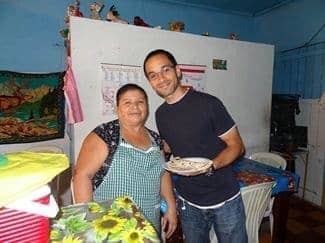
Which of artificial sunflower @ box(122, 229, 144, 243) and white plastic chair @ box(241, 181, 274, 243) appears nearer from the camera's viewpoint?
artificial sunflower @ box(122, 229, 144, 243)

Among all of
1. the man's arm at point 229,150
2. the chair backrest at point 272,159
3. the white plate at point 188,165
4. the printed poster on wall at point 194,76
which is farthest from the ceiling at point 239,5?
the white plate at point 188,165

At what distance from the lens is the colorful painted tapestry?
2.77m

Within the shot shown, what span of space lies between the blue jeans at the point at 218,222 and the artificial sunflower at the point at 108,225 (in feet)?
2.42

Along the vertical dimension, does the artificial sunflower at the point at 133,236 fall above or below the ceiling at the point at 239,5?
below

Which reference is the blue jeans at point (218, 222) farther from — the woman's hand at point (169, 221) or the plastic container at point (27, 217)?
the plastic container at point (27, 217)

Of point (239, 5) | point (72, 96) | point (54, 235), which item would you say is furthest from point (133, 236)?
point (239, 5)

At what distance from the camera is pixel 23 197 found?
0.49 metres

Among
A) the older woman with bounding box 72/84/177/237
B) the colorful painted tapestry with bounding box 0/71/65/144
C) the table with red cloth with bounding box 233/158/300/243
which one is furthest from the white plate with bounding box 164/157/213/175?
the colorful painted tapestry with bounding box 0/71/65/144

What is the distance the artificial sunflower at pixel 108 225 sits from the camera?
2.07ft

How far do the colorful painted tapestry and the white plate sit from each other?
219cm

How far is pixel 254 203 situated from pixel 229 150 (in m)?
0.63

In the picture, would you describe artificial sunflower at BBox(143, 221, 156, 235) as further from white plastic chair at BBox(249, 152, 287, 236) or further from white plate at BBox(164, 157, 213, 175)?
white plastic chair at BBox(249, 152, 287, 236)

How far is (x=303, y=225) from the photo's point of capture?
9.31 ft

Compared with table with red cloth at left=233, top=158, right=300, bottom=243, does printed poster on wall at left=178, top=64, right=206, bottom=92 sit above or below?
above
